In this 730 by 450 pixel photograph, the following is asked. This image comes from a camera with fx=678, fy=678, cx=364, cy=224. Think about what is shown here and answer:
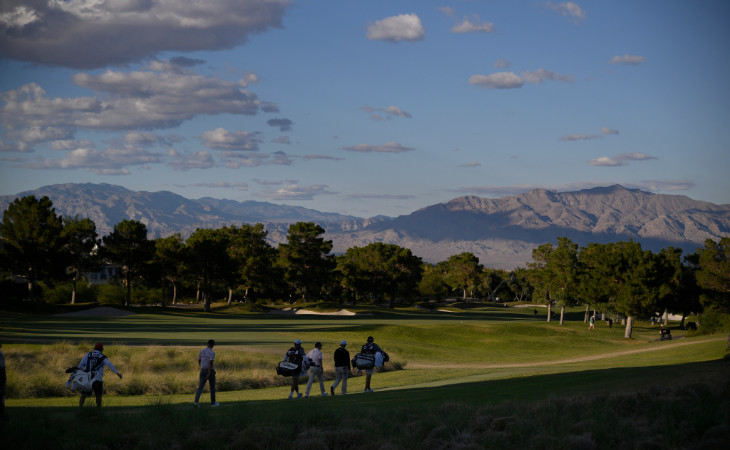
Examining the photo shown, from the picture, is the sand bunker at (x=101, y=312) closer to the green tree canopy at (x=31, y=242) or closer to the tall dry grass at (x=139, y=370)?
the green tree canopy at (x=31, y=242)

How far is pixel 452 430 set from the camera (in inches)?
550

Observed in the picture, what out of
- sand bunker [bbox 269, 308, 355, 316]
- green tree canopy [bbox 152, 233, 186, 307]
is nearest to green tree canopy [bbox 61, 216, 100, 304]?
green tree canopy [bbox 152, 233, 186, 307]

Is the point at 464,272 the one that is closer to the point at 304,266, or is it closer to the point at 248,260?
the point at 304,266

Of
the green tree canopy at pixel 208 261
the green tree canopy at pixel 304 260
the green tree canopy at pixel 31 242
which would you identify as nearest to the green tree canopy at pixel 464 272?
the green tree canopy at pixel 304 260

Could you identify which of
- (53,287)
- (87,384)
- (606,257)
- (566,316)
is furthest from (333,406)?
(566,316)

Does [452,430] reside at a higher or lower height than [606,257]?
lower

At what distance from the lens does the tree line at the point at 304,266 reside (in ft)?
219

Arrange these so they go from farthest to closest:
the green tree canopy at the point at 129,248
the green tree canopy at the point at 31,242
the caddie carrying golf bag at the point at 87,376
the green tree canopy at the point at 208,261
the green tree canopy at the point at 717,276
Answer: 1. the green tree canopy at the point at 208,261
2. the green tree canopy at the point at 129,248
3. the green tree canopy at the point at 31,242
4. the green tree canopy at the point at 717,276
5. the caddie carrying golf bag at the point at 87,376

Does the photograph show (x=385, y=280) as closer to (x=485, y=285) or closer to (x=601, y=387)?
(x=485, y=285)

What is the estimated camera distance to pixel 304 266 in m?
114

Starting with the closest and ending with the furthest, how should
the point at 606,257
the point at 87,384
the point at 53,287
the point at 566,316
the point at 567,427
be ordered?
the point at 567,427 → the point at 87,384 → the point at 606,257 → the point at 53,287 → the point at 566,316

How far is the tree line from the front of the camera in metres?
66.8

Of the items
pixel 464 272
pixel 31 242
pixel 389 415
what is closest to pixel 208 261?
pixel 31 242

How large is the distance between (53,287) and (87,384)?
88.3 meters
